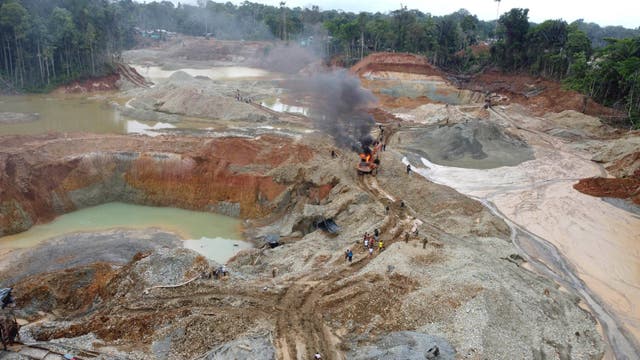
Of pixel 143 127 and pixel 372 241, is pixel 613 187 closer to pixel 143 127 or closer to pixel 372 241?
pixel 372 241

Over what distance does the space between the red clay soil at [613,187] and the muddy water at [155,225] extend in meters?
25.0

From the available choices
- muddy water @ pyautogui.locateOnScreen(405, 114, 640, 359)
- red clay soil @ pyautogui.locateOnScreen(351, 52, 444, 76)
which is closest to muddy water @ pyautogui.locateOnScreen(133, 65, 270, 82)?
red clay soil @ pyautogui.locateOnScreen(351, 52, 444, 76)

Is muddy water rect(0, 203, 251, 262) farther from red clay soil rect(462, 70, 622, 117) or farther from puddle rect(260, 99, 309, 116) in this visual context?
red clay soil rect(462, 70, 622, 117)

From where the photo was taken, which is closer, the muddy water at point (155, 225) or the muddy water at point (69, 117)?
the muddy water at point (155, 225)

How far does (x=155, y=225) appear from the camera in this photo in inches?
1221

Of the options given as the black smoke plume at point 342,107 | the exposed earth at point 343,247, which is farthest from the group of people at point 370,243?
the black smoke plume at point 342,107

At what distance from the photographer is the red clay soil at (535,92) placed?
57250mm

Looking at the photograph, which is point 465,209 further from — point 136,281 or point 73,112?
point 73,112

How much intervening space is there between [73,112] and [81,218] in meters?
34.2

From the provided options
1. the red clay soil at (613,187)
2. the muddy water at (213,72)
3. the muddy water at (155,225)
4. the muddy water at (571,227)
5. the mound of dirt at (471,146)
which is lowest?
the muddy water at (155,225)

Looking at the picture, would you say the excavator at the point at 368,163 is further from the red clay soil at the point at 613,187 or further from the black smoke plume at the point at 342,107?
the red clay soil at the point at 613,187

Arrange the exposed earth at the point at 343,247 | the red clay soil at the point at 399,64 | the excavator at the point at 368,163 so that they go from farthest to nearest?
the red clay soil at the point at 399,64
the excavator at the point at 368,163
the exposed earth at the point at 343,247

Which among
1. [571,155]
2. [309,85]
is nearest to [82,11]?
[309,85]

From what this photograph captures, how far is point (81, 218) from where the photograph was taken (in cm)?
3158
